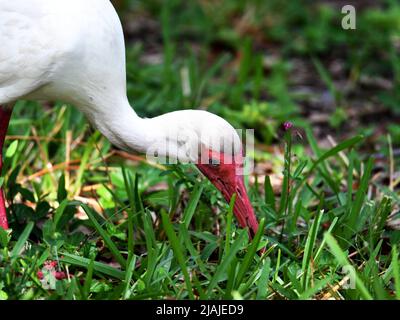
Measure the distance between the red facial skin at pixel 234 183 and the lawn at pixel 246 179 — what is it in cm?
8

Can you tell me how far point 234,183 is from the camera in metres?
3.87

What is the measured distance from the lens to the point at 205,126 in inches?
146

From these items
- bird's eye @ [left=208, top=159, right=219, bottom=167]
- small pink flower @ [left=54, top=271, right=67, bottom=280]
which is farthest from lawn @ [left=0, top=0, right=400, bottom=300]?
bird's eye @ [left=208, top=159, right=219, bottom=167]

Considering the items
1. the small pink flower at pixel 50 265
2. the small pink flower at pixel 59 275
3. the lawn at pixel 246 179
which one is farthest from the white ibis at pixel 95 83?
the small pink flower at pixel 59 275

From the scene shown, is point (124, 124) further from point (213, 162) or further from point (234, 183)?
point (234, 183)

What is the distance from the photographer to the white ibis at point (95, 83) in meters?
3.50

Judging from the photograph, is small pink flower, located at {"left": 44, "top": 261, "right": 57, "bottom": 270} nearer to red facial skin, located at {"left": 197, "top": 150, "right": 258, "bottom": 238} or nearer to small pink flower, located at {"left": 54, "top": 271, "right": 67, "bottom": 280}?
small pink flower, located at {"left": 54, "top": 271, "right": 67, "bottom": 280}

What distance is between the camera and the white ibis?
3.50 meters

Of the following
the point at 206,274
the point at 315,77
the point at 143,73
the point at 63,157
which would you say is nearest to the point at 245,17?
the point at 315,77

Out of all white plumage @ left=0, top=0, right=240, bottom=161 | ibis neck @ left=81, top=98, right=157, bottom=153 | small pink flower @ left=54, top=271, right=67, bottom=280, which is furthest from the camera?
ibis neck @ left=81, top=98, right=157, bottom=153

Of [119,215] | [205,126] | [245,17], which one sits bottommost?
[119,215]
